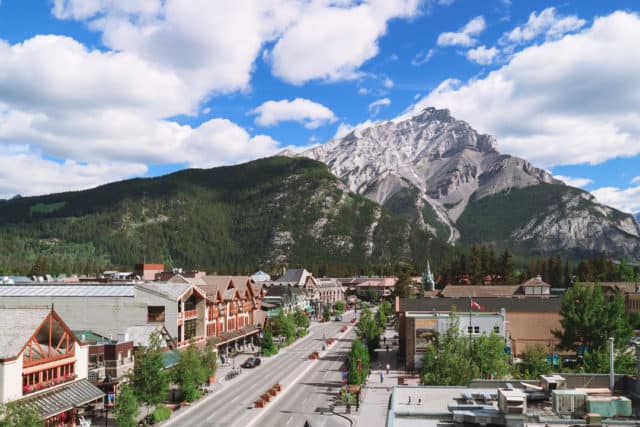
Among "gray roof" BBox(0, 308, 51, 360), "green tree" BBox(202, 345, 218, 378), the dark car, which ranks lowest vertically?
the dark car

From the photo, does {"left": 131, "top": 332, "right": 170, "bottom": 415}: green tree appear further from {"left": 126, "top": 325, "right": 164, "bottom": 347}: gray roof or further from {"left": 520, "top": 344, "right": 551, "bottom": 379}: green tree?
{"left": 520, "top": 344, "right": 551, "bottom": 379}: green tree

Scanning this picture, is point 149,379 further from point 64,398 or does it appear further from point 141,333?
point 141,333

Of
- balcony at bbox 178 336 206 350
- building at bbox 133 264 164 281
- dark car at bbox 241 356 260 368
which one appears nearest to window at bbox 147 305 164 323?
balcony at bbox 178 336 206 350

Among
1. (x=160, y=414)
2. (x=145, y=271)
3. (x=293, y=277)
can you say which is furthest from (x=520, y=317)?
(x=293, y=277)

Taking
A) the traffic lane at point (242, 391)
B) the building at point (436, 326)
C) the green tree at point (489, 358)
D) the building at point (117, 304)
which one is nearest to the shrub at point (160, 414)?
the traffic lane at point (242, 391)

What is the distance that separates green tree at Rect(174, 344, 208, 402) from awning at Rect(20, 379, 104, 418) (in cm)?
1062

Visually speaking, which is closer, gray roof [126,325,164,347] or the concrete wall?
the concrete wall

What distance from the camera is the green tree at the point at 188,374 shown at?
59125 mm

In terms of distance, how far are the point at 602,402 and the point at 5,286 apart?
73863mm

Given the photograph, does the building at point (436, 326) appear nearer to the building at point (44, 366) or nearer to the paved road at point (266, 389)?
the paved road at point (266, 389)

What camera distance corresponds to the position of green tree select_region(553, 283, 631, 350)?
74375mm

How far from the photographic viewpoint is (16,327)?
42.8m

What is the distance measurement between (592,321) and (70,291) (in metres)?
65.5

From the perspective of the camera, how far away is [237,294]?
101 m
